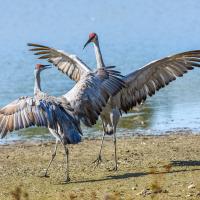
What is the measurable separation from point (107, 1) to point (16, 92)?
174ft

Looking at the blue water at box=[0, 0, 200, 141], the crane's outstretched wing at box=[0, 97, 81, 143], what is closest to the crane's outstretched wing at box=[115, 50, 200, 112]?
the crane's outstretched wing at box=[0, 97, 81, 143]

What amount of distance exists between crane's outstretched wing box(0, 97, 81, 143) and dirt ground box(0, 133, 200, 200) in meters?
0.79

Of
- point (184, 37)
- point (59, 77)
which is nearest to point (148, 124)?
point (59, 77)

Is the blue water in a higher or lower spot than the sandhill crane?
higher

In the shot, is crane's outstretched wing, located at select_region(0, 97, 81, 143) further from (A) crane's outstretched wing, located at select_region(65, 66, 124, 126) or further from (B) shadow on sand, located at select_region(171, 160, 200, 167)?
(B) shadow on sand, located at select_region(171, 160, 200, 167)

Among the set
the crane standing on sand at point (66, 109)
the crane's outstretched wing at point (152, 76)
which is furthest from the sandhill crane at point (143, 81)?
the crane standing on sand at point (66, 109)

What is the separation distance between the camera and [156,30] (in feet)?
175

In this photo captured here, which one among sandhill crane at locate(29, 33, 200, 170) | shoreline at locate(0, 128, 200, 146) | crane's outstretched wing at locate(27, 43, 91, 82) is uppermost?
crane's outstretched wing at locate(27, 43, 91, 82)

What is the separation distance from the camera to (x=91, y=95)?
38.4ft

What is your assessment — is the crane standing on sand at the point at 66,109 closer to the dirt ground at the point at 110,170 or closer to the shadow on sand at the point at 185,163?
the dirt ground at the point at 110,170

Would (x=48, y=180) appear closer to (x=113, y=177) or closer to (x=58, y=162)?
(x=113, y=177)

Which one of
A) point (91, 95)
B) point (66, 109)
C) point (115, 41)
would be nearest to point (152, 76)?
point (91, 95)

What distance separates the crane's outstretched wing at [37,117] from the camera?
438 inches

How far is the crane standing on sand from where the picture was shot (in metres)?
11.2
